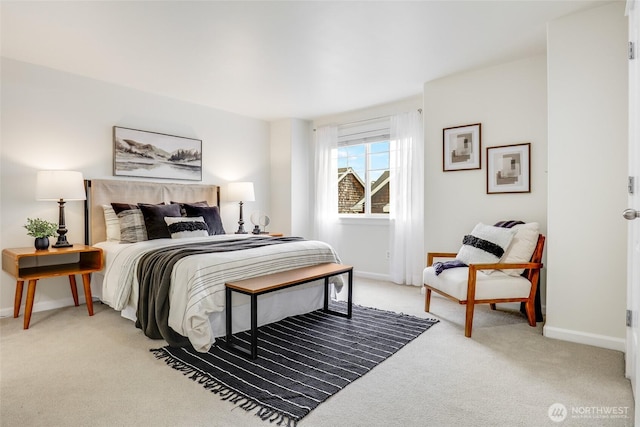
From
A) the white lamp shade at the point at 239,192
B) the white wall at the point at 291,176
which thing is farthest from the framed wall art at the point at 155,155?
the white wall at the point at 291,176

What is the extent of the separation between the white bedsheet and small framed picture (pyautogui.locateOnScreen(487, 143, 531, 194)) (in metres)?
1.84

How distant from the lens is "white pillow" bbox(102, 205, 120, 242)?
3902mm

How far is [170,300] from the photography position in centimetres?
270

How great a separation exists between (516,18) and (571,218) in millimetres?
1589

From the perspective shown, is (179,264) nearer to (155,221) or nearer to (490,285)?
(155,221)

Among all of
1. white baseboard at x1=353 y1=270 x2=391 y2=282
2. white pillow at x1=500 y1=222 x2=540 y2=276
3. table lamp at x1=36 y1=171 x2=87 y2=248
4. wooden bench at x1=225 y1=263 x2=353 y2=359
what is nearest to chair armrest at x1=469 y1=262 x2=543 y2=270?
white pillow at x1=500 y1=222 x2=540 y2=276

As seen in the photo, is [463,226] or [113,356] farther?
[463,226]

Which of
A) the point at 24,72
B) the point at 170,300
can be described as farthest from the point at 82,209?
the point at 170,300

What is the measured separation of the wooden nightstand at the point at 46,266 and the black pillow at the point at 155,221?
1.67 feet

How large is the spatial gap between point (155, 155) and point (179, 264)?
239 centimetres

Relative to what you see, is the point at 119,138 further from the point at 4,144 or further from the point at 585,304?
the point at 585,304

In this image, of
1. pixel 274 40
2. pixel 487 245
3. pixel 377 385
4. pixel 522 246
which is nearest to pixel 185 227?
pixel 274 40

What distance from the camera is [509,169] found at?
12.2 feet

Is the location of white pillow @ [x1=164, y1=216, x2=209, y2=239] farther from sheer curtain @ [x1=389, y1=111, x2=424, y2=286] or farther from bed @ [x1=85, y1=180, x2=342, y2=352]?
sheer curtain @ [x1=389, y1=111, x2=424, y2=286]
